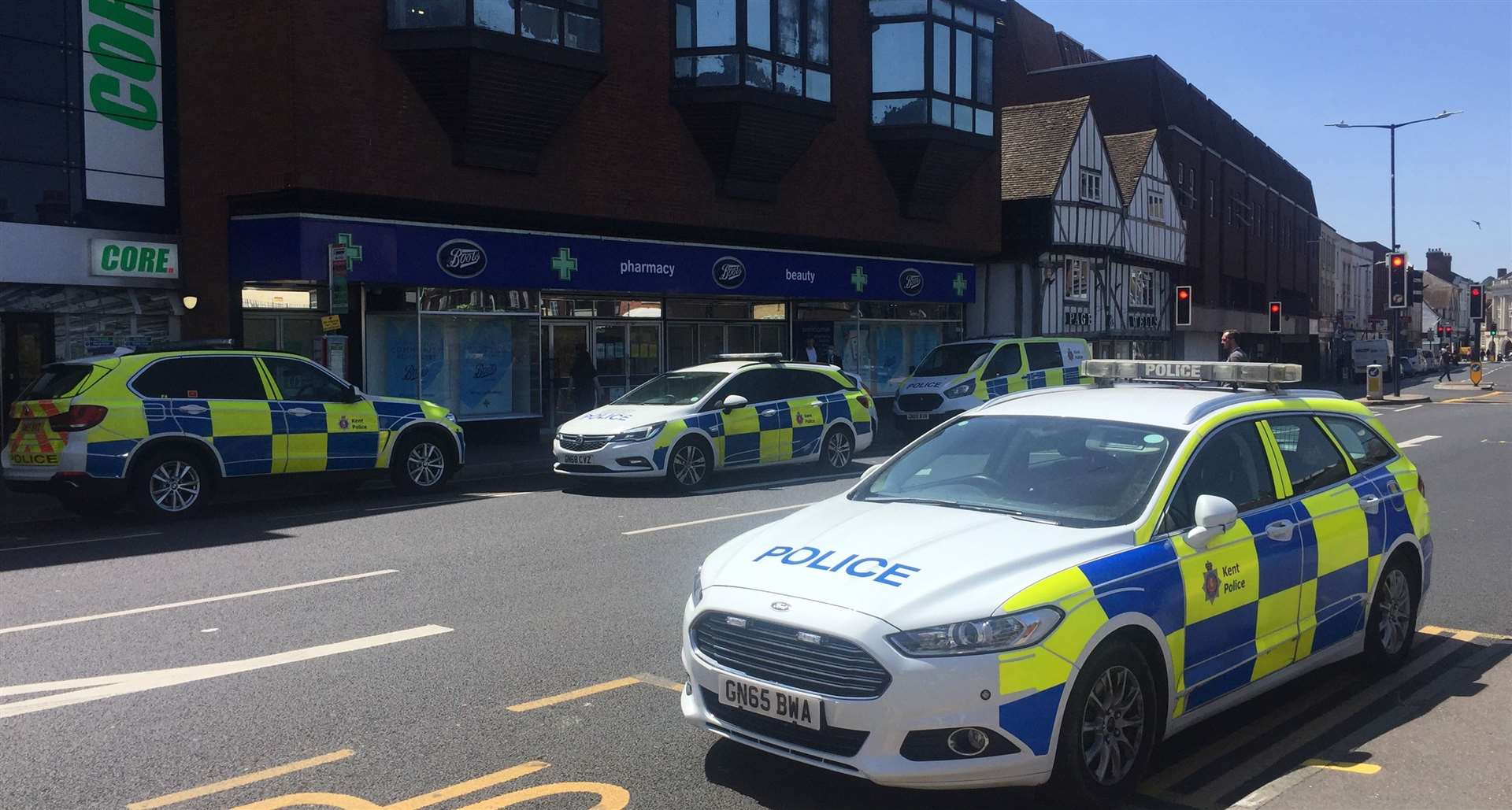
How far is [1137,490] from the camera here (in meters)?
4.97

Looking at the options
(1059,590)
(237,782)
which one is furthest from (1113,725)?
(237,782)

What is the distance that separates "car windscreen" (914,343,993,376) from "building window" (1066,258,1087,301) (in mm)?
14169

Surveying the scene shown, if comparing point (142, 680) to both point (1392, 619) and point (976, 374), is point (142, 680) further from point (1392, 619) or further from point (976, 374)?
point (976, 374)

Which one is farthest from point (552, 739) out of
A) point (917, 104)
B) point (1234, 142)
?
point (1234, 142)

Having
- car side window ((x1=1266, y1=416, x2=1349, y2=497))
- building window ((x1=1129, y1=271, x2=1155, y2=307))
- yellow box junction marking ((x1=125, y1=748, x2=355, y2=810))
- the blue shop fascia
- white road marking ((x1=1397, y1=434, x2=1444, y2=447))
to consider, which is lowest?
yellow box junction marking ((x1=125, y1=748, x2=355, y2=810))

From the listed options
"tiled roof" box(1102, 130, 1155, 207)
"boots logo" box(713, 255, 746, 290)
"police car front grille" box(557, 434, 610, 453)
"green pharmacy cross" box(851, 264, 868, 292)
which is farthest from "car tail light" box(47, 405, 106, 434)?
"tiled roof" box(1102, 130, 1155, 207)

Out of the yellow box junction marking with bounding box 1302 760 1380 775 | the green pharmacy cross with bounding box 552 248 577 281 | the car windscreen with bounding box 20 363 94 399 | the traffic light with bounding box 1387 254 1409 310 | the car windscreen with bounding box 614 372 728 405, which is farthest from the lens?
the traffic light with bounding box 1387 254 1409 310

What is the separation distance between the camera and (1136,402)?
18.7ft

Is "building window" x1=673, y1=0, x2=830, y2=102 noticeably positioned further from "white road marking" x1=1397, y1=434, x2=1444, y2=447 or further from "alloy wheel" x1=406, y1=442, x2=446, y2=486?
"white road marking" x1=1397, y1=434, x2=1444, y2=447

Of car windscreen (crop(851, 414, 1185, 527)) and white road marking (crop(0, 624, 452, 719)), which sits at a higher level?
car windscreen (crop(851, 414, 1185, 527))

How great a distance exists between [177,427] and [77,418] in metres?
0.85

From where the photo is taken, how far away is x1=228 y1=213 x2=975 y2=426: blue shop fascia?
1795cm

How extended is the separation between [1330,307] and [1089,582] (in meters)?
81.6

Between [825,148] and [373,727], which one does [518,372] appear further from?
[373,727]
